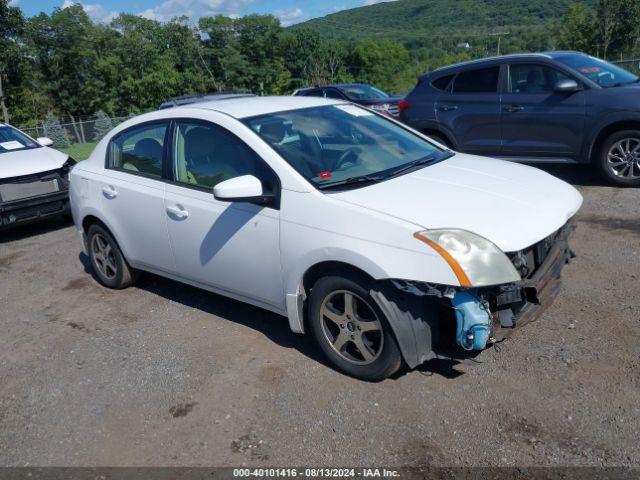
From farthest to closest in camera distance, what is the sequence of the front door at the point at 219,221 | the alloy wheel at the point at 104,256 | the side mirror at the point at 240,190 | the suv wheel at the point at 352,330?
the alloy wheel at the point at 104,256 → the front door at the point at 219,221 → the side mirror at the point at 240,190 → the suv wheel at the point at 352,330

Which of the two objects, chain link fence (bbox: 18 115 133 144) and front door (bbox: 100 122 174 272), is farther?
chain link fence (bbox: 18 115 133 144)

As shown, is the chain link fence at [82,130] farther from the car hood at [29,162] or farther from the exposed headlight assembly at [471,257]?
the exposed headlight assembly at [471,257]

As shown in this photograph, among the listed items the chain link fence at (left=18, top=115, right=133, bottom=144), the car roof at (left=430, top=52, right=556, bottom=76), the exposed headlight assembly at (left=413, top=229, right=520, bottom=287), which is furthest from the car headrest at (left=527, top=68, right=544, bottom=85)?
the chain link fence at (left=18, top=115, right=133, bottom=144)

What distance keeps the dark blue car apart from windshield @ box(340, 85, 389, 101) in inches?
357

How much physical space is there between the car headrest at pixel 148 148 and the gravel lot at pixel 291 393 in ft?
4.30

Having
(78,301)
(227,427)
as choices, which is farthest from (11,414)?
(78,301)

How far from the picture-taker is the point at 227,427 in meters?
3.33

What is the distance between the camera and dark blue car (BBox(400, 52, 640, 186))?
7.19 meters

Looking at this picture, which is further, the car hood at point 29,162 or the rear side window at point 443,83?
the rear side window at point 443,83

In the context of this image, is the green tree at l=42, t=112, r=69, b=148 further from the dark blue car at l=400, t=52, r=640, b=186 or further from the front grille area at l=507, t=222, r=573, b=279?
the front grille area at l=507, t=222, r=573, b=279

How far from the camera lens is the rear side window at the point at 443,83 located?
28.6ft

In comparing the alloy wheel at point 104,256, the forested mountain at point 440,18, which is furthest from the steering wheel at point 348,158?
the forested mountain at point 440,18

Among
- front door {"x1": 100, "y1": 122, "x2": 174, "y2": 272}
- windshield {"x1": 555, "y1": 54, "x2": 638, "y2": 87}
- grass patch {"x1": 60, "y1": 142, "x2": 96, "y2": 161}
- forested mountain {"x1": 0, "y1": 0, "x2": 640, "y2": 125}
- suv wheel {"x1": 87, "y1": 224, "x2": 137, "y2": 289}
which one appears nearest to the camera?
front door {"x1": 100, "y1": 122, "x2": 174, "y2": 272}

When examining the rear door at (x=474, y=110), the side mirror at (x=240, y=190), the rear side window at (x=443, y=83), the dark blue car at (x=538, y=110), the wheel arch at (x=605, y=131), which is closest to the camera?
the side mirror at (x=240, y=190)
